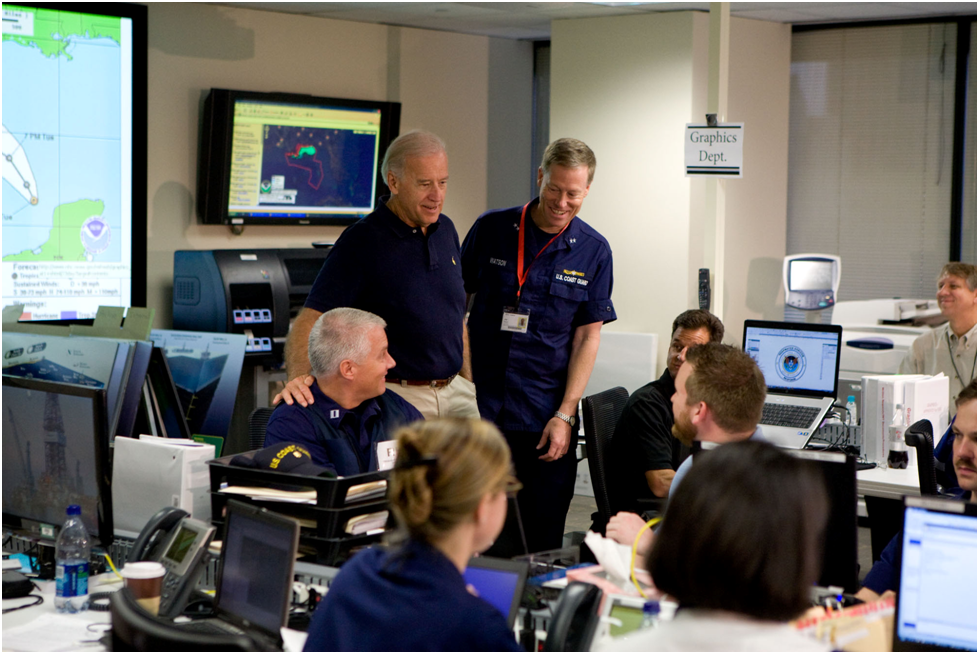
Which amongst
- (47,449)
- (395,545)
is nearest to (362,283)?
(47,449)

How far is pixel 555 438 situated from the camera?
3.55 meters

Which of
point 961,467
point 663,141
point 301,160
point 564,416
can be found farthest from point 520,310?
point 663,141

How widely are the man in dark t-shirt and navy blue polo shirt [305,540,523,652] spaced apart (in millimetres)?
2099

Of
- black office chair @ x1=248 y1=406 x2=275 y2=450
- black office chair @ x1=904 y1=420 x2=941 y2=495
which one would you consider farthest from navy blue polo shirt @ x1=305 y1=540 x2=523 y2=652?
black office chair @ x1=904 y1=420 x2=941 y2=495

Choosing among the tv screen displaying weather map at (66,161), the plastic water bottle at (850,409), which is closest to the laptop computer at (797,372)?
the plastic water bottle at (850,409)

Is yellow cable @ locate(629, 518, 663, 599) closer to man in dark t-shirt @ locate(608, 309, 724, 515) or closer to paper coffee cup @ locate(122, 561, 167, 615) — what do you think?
paper coffee cup @ locate(122, 561, 167, 615)

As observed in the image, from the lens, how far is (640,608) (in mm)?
1923

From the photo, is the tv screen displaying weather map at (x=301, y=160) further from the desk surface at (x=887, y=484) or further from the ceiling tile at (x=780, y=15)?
the desk surface at (x=887, y=484)

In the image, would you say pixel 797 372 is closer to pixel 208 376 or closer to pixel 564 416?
pixel 564 416

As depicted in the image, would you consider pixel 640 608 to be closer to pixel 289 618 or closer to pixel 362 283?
pixel 289 618

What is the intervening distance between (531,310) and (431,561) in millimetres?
2172

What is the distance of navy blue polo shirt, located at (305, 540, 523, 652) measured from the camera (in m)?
1.47

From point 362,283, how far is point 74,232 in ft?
7.83

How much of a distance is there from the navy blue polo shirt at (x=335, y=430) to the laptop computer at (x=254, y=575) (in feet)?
1.90
